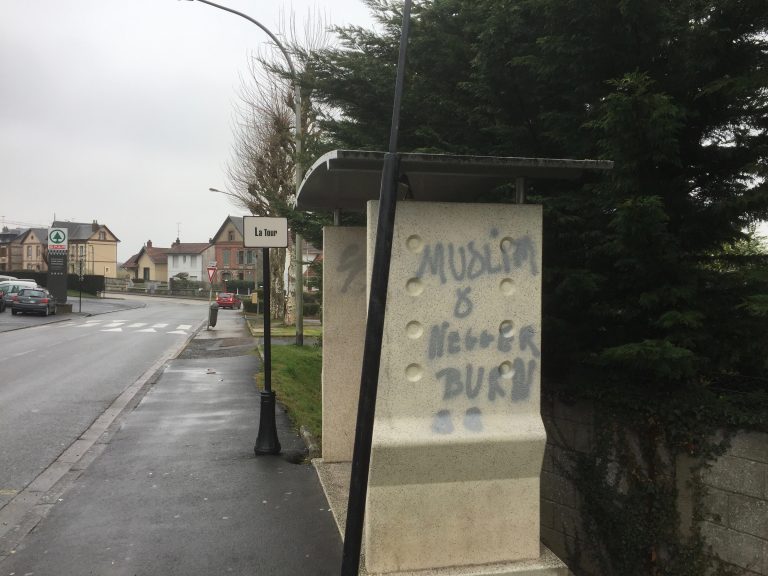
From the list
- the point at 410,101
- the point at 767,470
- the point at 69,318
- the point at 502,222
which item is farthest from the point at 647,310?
the point at 69,318

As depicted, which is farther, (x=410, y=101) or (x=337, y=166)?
(x=410, y=101)

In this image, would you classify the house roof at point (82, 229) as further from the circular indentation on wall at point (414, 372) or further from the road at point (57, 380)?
the circular indentation on wall at point (414, 372)

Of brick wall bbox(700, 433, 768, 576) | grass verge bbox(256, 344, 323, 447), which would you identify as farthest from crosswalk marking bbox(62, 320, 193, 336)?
brick wall bbox(700, 433, 768, 576)

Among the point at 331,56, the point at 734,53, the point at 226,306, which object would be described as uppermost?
the point at 331,56

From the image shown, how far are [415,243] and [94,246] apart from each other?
110 m

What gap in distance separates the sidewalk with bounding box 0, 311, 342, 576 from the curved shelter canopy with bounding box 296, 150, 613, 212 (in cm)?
253

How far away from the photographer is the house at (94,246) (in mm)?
103750

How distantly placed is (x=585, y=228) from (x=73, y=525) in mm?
4614

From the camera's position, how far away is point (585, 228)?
5582 millimetres

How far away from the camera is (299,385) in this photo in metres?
12.7

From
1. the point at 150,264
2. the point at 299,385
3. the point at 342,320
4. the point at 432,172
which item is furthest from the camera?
the point at 150,264

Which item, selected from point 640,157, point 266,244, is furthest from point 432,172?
point 266,244

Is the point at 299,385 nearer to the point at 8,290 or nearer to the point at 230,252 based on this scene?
the point at 8,290

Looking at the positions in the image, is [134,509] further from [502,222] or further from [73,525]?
[502,222]
